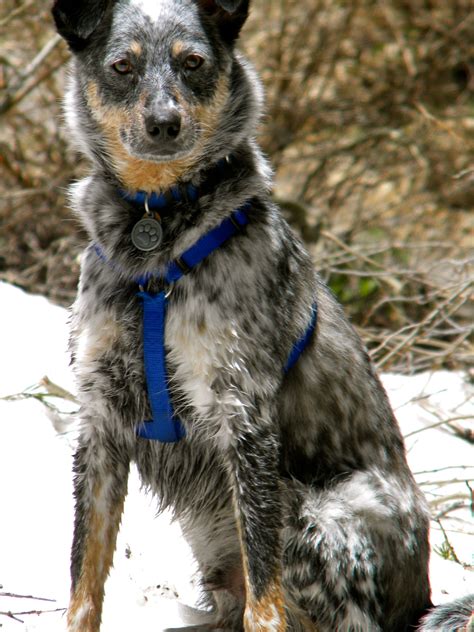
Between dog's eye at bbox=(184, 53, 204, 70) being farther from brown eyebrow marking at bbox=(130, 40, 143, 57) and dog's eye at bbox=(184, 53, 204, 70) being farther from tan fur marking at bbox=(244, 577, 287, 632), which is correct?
tan fur marking at bbox=(244, 577, 287, 632)

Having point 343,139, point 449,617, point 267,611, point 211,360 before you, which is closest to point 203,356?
point 211,360

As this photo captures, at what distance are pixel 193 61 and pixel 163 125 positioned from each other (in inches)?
10.9

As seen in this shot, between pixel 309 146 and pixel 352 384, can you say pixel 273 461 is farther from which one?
pixel 309 146

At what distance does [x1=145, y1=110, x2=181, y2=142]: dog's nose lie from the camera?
2756 mm

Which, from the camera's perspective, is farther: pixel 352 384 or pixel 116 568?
pixel 116 568

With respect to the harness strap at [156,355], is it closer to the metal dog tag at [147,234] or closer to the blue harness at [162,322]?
the blue harness at [162,322]

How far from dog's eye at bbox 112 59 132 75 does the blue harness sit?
1.74ft

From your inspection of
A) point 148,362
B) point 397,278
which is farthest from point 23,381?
point 397,278

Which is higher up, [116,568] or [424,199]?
[424,199]

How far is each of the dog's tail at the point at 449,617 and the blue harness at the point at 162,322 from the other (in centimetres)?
92

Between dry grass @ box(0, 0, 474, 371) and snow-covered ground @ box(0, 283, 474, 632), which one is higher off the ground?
dry grass @ box(0, 0, 474, 371)

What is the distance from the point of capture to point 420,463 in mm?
4570

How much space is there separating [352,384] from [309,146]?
4983 millimetres

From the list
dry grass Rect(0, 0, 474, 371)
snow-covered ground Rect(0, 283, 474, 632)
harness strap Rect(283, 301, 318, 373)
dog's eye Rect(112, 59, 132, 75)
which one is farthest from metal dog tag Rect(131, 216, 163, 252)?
dry grass Rect(0, 0, 474, 371)
